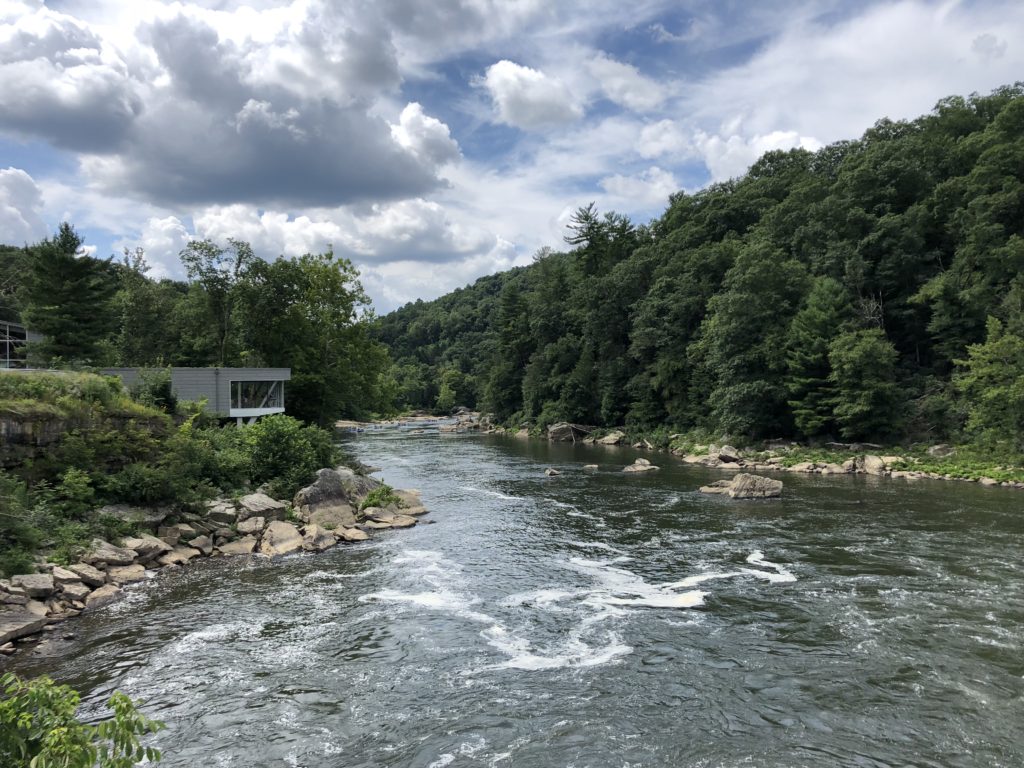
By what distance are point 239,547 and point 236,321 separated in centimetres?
2494

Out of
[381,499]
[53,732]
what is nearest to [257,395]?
[381,499]

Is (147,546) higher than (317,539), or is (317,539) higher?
(147,546)

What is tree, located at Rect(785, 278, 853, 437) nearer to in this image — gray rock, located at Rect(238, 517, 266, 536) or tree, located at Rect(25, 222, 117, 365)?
gray rock, located at Rect(238, 517, 266, 536)

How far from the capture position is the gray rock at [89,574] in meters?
15.8

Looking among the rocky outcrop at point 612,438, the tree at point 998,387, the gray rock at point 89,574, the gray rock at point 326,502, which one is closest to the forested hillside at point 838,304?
the tree at point 998,387

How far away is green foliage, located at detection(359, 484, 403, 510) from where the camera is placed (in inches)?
1029

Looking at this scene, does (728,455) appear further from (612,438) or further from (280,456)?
(280,456)

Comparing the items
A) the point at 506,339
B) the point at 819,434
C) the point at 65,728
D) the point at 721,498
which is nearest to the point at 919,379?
the point at 819,434

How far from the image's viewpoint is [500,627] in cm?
1398

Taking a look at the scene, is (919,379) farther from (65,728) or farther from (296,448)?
(65,728)

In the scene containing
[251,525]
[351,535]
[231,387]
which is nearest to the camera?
[251,525]

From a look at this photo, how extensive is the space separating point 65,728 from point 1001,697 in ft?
41.4

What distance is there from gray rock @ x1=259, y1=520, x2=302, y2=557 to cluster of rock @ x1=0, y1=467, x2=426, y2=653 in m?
0.03

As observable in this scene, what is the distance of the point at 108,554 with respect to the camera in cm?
1734
